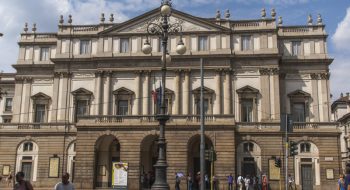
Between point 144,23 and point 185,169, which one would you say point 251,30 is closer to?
point 144,23

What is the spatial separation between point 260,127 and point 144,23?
17547 mm

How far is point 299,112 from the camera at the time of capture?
4944 cm

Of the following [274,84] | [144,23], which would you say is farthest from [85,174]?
[274,84]

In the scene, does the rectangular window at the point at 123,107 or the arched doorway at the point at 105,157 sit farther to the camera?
the rectangular window at the point at 123,107

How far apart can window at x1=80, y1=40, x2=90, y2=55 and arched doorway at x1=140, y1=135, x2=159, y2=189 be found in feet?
46.4

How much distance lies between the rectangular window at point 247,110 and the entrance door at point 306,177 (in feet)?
24.7

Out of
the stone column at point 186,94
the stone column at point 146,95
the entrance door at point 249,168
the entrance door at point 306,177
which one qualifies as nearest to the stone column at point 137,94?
the stone column at point 146,95

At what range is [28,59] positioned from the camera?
53.9m

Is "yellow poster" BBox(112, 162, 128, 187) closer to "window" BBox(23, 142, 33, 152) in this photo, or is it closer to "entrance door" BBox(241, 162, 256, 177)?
"entrance door" BBox(241, 162, 256, 177)

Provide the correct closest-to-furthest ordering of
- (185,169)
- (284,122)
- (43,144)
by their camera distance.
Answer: (284,122) → (185,169) → (43,144)

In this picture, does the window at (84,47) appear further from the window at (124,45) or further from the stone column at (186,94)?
the stone column at (186,94)

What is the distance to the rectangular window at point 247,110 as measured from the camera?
4866 centimetres

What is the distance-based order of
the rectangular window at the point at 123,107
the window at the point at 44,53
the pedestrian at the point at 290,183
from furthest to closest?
the window at the point at 44,53
the rectangular window at the point at 123,107
the pedestrian at the point at 290,183

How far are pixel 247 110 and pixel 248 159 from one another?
5768 mm
